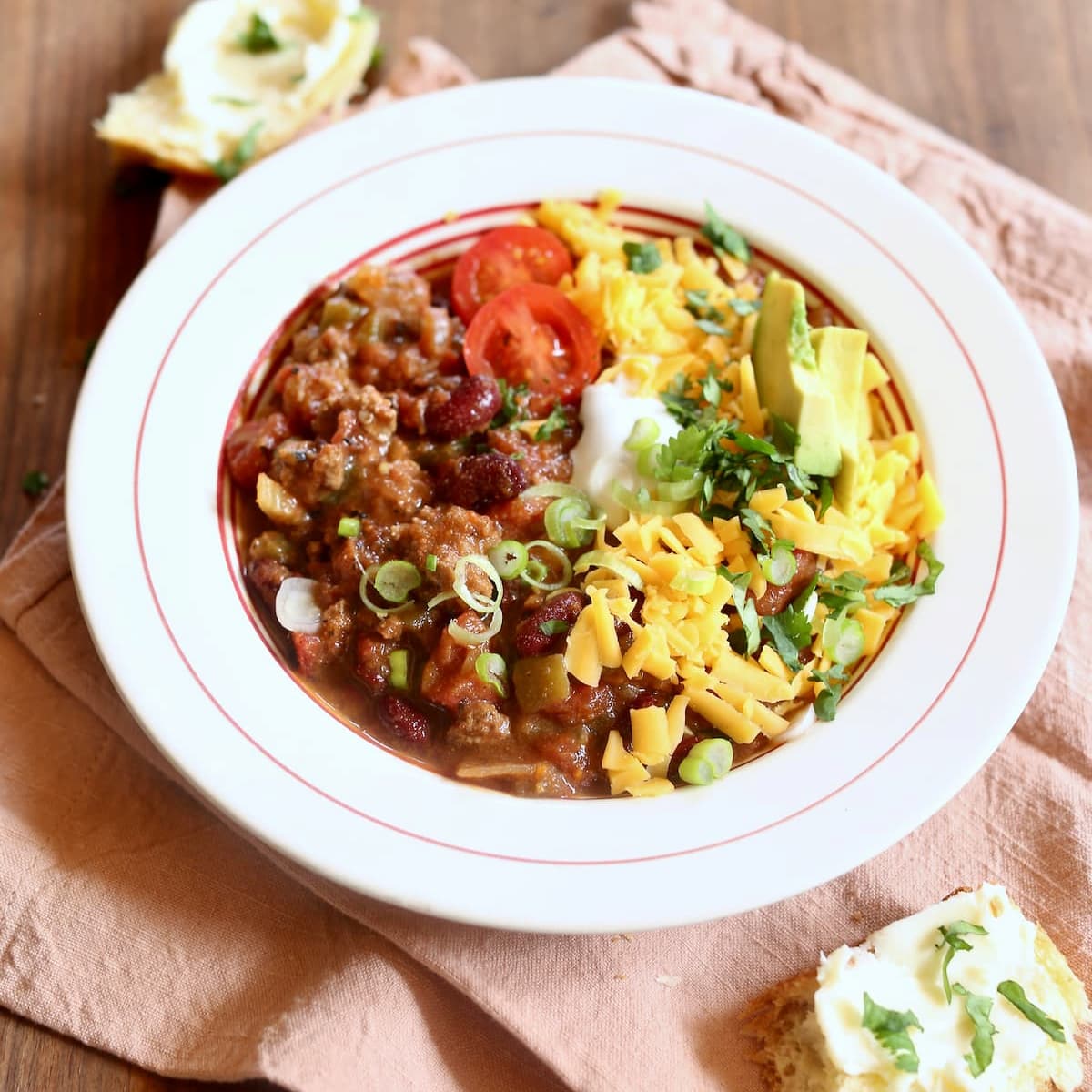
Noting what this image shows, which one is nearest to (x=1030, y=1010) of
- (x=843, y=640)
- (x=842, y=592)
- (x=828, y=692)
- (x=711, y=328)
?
(x=828, y=692)

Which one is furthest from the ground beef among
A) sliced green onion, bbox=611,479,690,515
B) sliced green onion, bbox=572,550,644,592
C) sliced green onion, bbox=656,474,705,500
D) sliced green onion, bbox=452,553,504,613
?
sliced green onion, bbox=656,474,705,500

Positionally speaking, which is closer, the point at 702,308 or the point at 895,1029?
the point at 895,1029

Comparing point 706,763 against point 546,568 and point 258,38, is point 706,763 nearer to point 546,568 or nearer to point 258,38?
point 546,568

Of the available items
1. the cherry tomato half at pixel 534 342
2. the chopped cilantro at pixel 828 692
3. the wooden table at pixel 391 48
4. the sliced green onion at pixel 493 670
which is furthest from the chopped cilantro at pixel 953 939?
the wooden table at pixel 391 48

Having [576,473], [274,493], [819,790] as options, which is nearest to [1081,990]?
[819,790]

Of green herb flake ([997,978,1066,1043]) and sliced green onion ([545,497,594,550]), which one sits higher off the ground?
sliced green onion ([545,497,594,550])

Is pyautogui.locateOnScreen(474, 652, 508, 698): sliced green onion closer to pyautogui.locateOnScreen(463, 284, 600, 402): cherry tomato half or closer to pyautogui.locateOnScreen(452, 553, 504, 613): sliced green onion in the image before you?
pyautogui.locateOnScreen(452, 553, 504, 613): sliced green onion
